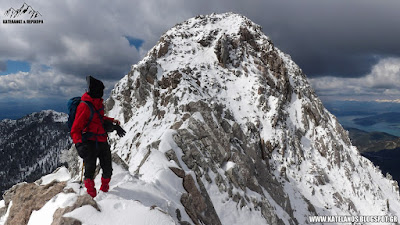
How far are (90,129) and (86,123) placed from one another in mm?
323

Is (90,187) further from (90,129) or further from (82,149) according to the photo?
(90,129)

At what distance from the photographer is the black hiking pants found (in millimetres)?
8031

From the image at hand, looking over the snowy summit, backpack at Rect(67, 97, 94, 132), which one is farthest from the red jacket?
the snowy summit

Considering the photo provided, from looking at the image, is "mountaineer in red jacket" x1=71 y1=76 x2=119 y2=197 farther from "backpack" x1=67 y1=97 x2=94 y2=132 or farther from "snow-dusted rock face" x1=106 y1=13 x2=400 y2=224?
"snow-dusted rock face" x1=106 y1=13 x2=400 y2=224

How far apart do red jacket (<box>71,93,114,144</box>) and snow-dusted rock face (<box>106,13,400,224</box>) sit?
7.50 metres

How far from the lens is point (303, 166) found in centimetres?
5053

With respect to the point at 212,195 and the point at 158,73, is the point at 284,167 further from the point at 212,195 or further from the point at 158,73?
the point at 158,73

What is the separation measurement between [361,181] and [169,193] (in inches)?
2425

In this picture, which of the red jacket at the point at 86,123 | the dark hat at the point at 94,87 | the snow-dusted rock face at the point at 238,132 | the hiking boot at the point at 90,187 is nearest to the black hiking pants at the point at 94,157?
the hiking boot at the point at 90,187

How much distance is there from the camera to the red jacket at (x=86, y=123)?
7430 mm

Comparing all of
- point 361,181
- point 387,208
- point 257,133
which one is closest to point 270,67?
point 257,133

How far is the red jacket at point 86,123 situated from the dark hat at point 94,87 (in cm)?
16

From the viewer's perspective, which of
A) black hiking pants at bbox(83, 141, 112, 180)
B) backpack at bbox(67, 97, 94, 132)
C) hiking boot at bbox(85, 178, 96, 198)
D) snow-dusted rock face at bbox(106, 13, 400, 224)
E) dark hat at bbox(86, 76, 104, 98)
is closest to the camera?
backpack at bbox(67, 97, 94, 132)

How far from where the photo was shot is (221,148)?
3127 cm
